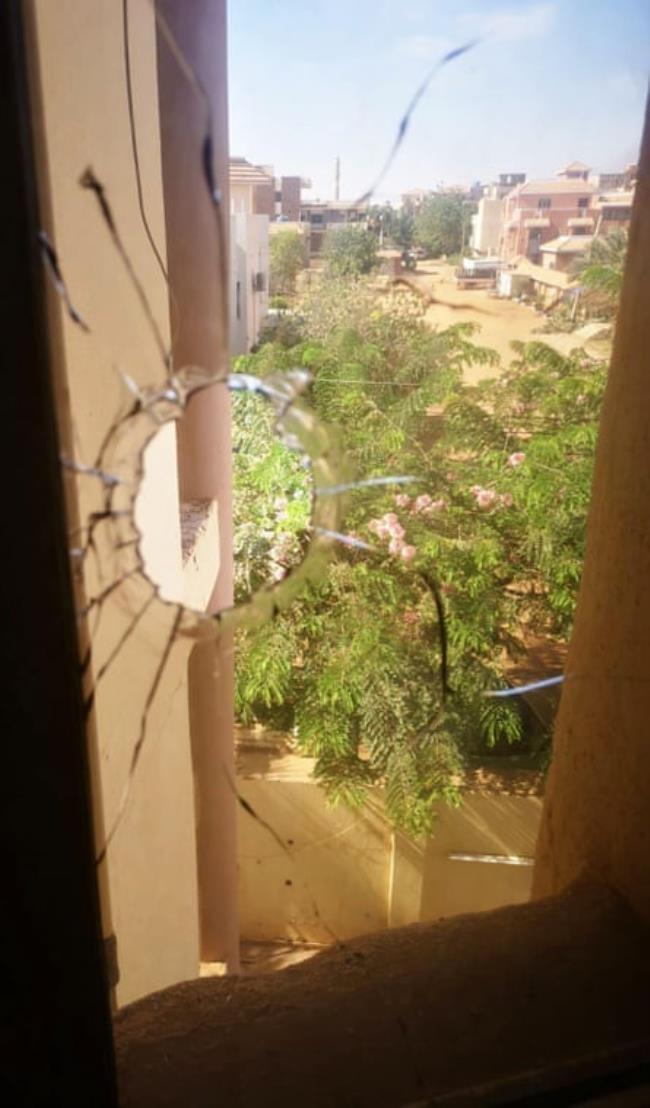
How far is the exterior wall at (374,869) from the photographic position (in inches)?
63.3

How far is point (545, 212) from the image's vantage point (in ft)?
2.77

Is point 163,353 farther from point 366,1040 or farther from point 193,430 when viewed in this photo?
point 366,1040

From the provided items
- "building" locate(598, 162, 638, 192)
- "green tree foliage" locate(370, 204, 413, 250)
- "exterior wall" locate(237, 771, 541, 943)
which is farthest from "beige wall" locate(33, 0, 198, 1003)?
"exterior wall" locate(237, 771, 541, 943)

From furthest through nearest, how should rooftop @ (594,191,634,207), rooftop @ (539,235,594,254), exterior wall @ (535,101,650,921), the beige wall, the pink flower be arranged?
the pink flower < rooftop @ (539,235,594,254) < rooftop @ (594,191,634,207) < exterior wall @ (535,101,650,921) < the beige wall

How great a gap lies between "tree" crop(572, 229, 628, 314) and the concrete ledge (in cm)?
64

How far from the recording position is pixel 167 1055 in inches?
20.2

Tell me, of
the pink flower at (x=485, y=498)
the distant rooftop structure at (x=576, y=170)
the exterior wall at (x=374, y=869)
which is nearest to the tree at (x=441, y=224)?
the distant rooftop structure at (x=576, y=170)

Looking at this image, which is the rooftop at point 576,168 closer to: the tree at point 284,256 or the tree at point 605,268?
the tree at point 605,268

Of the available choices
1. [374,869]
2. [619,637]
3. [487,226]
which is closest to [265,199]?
[487,226]

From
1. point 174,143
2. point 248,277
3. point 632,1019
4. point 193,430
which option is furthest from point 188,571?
point 632,1019

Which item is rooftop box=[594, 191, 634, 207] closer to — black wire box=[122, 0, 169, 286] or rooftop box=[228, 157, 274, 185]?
rooftop box=[228, 157, 274, 185]

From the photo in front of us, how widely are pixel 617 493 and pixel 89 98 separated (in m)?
0.54

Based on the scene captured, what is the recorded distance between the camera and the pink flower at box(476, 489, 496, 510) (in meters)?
1.19

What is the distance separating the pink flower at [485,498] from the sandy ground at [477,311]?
21cm
